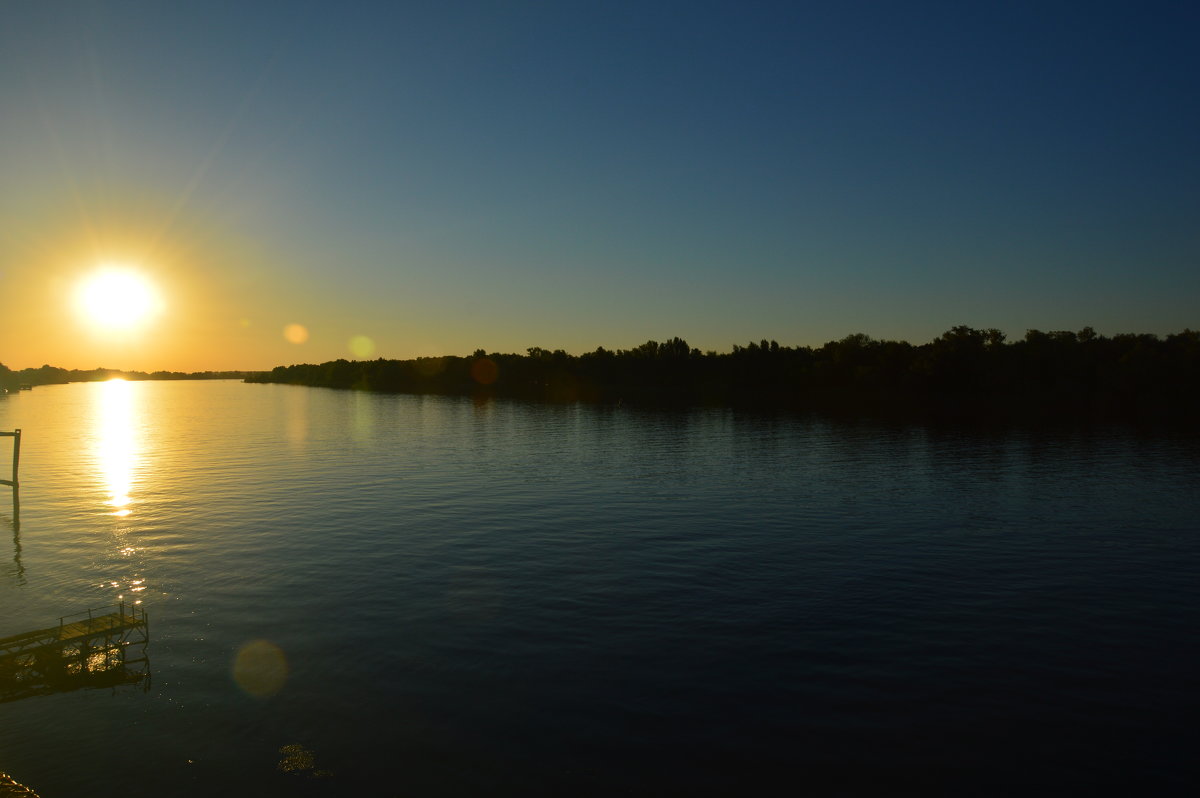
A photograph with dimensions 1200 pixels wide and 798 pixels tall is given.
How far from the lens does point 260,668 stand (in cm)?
2717

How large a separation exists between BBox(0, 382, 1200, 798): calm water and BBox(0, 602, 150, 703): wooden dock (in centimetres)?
82

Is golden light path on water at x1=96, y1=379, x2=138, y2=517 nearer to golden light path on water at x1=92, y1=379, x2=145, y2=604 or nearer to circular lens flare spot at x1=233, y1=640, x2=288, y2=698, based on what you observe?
golden light path on water at x1=92, y1=379, x2=145, y2=604

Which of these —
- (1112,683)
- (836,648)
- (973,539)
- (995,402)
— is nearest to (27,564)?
(836,648)

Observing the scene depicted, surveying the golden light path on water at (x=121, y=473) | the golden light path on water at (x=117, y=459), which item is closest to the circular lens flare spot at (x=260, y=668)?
the golden light path on water at (x=121, y=473)

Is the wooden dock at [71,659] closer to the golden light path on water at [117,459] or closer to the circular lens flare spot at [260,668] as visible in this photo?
the circular lens flare spot at [260,668]

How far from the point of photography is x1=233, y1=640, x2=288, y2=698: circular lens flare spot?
25.5 metres

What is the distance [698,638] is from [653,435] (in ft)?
298

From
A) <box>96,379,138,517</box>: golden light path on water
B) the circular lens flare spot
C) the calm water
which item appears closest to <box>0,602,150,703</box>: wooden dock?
the calm water

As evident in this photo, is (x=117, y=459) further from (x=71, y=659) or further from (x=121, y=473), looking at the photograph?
(x=71, y=659)

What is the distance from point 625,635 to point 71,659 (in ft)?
68.1

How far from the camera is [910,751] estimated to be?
21.1 meters

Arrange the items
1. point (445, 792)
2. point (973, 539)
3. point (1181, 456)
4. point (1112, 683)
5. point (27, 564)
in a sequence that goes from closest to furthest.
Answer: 1. point (445, 792)
2. point (1112, 683)
3. point (27, 564)
4. point (973, 539)
5. point (1181, 456)

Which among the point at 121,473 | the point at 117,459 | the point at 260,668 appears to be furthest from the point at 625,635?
the point at 117,459

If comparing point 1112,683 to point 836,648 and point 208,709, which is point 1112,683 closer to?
point 836,648
